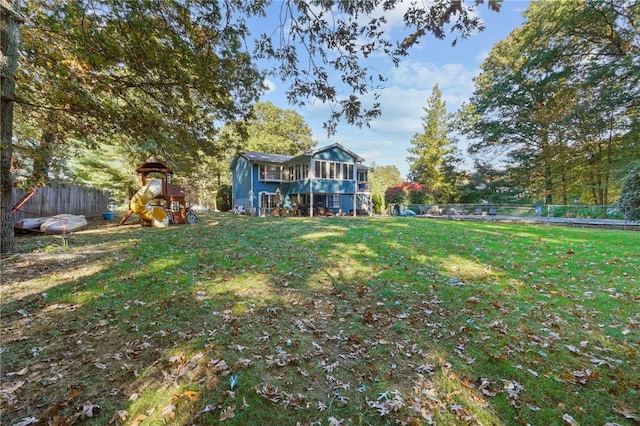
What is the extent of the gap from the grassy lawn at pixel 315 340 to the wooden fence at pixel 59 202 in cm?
498

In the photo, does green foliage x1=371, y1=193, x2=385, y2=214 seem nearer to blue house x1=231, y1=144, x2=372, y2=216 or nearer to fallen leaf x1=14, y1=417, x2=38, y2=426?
blue house x1=231, y1=144, x2=372, y2=216

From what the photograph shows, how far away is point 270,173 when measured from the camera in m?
23.8

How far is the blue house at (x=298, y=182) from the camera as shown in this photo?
22.0 meters

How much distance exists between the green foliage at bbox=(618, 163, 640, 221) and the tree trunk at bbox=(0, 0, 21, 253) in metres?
20.0

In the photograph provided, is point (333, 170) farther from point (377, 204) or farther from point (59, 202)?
point (59, 202)

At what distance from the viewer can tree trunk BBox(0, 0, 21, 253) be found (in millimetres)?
5574

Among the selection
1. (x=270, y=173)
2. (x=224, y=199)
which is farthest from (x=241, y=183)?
(x=224, y=199)

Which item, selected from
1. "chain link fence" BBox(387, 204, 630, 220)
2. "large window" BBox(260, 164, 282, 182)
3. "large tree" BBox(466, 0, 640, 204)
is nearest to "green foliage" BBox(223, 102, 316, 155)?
"large window" BBox(260, 164, 282, 182)

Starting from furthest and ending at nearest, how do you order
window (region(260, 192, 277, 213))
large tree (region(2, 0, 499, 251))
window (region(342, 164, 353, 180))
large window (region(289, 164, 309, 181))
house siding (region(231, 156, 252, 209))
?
house siding (region(231, 156, 252, 209)) → window (region(342, 164, 353, 180)) → window (region(260, 192, 277, 213)) → large window (region(289, 164, 309, 181)) → large tree (region(2, 0, 499, 251))

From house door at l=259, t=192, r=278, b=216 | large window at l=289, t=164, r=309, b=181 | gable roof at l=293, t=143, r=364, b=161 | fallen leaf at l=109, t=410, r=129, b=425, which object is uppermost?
gable roof at l=293, t=143, r=364, b=161

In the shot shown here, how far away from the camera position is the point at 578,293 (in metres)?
4.89

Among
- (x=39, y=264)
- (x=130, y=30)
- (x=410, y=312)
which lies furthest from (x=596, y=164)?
(x=39, y=264)

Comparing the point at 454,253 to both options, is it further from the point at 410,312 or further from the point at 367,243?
the point at 410,312

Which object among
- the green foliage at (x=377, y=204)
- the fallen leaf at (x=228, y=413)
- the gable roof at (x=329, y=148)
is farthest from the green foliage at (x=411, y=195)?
the fallen leaf at (x=228, y=413)
